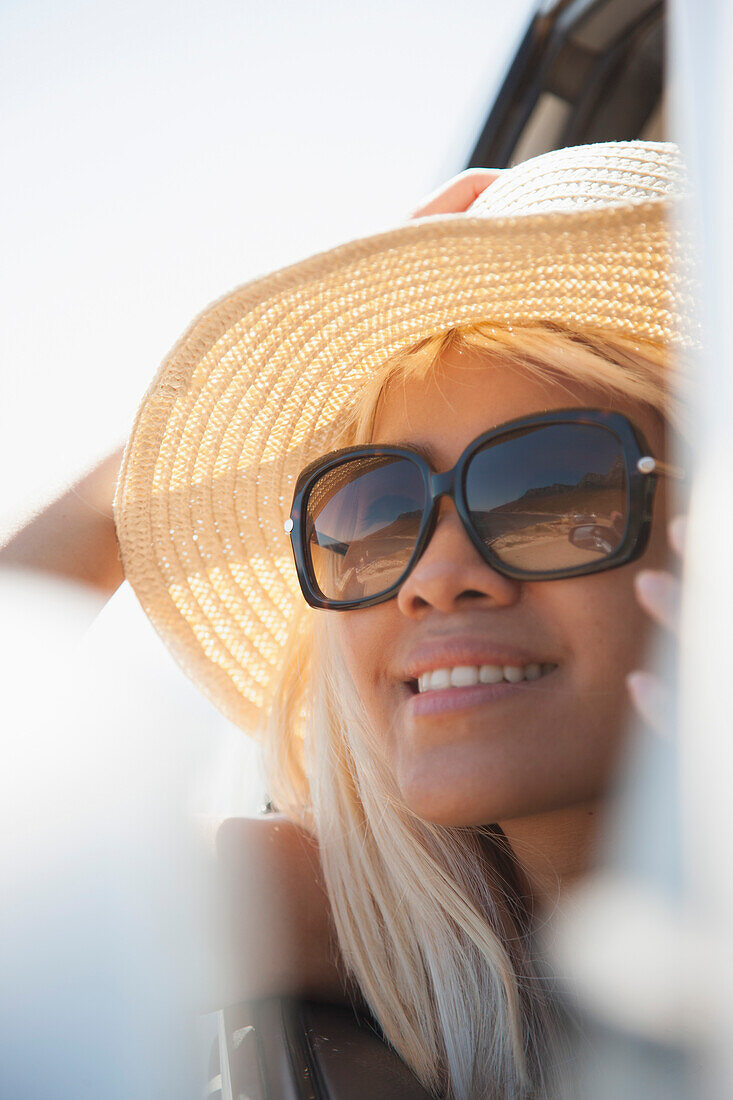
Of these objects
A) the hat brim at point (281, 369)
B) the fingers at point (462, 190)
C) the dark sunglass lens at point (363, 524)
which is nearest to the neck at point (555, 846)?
the dark sunglass lens at point (363, 524)

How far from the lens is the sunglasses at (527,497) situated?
1.05 metres

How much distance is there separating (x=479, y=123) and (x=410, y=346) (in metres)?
1.03

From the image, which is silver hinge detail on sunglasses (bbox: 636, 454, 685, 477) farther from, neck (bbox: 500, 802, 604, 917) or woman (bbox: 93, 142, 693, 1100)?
neck (bbox: 500, 802, 604, 917)

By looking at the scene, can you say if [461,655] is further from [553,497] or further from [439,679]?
[553,497]

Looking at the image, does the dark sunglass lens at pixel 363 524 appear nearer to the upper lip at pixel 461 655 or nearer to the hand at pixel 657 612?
the upper lip at pixel 461 655

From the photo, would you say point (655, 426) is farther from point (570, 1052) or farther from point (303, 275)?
point (570, 1052)

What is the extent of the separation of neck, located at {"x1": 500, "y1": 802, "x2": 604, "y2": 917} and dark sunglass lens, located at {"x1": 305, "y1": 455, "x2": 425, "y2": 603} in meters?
0.43

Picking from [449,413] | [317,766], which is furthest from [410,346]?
[317,766]

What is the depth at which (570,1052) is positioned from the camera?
1.19 m

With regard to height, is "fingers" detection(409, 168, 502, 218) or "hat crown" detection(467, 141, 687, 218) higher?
"fingers" detection(409, 168, 502, 218)

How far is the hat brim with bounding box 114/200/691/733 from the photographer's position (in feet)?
3.53

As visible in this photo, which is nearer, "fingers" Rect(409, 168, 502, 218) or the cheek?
the cheek

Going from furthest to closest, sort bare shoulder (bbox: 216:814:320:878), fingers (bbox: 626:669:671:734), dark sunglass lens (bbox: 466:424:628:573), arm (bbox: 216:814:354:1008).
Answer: bare shoulder (bbox: 216:814:320:878) → arm (bbox: 216:814:354:1008) → dark sunglass lens (bbox: 466:424:628:573) → fingers (bbox: 626:669:671:734)

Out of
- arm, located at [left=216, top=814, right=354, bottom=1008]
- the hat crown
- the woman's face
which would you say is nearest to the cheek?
the woman's face
